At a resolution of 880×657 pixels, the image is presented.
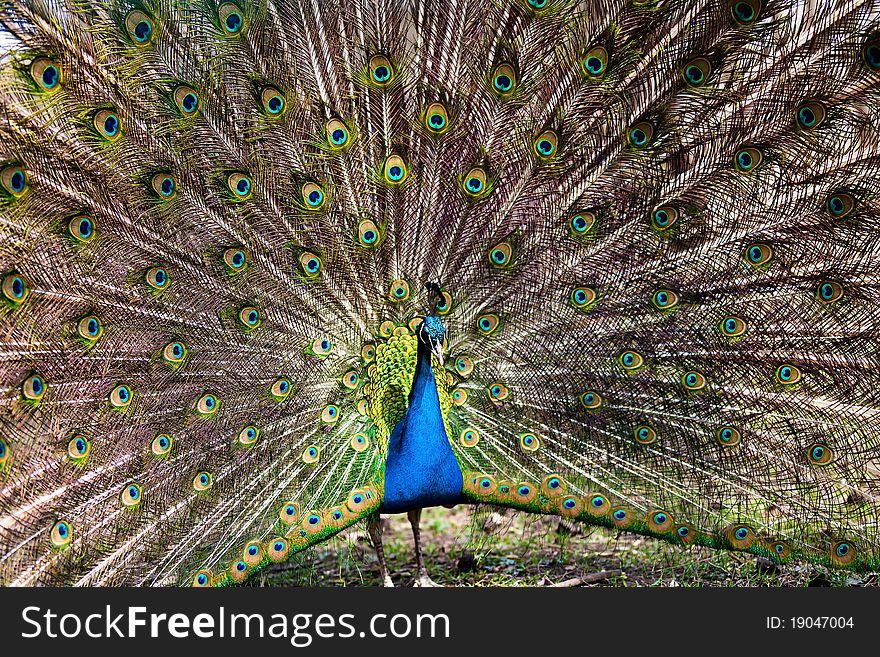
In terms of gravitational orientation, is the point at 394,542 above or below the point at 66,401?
below

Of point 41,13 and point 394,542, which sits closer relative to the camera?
point 41,13

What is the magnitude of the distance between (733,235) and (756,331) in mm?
395

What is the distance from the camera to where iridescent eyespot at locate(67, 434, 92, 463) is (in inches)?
113

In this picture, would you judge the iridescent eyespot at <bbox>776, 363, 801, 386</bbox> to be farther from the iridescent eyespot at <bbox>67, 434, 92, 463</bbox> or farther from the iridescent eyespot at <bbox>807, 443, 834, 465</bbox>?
the iridescent eyespot at <bbox>67, 434, 92, 463</bbox>

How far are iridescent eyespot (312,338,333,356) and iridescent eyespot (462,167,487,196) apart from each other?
2.83 ft

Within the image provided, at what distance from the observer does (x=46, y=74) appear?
260 centimetres

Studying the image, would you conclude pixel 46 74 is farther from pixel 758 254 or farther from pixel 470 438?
pixel 758 254

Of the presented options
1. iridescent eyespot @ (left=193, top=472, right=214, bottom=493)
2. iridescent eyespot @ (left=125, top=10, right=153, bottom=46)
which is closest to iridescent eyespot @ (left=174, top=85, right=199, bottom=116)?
iridescent eyespot @ (left=125, top=10, right=153, bottom=46)

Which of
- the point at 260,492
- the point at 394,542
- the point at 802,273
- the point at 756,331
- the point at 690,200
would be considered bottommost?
the point at 394,542

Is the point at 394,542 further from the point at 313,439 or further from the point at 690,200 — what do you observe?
the point at 690,200

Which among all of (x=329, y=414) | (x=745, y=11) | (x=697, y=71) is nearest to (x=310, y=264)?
(x=329, y=414)

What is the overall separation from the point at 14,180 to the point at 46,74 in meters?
0.36

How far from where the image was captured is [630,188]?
123 inches

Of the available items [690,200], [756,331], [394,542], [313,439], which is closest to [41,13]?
[313,439]
